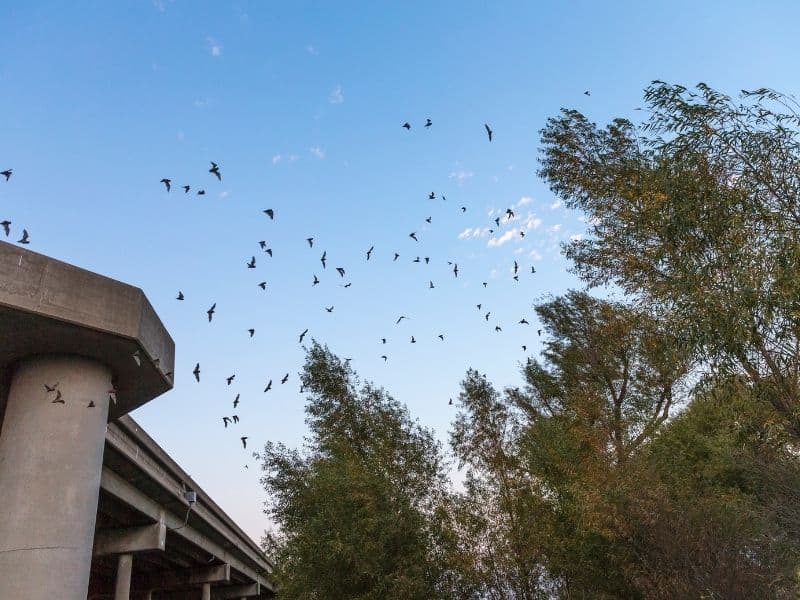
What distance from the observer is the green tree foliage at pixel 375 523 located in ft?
65.8

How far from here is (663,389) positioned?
2730 centimetres

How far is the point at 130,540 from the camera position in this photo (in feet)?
76.0

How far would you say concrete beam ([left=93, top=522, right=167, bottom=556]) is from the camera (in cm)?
2306

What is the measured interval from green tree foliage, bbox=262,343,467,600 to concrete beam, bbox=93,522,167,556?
4588 millimetres

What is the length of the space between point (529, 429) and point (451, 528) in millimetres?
4894

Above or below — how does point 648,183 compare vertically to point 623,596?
above

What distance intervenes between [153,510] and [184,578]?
17.2 m

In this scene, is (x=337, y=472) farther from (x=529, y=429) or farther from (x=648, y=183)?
(x=648, y=183)

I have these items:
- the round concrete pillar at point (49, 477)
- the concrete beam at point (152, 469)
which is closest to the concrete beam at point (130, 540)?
the concrete beam at point (152, 469)

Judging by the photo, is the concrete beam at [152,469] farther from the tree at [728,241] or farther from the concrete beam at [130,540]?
the tree at [728,241]

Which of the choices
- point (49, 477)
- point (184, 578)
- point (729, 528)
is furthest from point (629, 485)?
point (184, 578)

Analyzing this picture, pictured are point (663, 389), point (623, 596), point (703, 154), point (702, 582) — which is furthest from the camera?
point (663, 389)

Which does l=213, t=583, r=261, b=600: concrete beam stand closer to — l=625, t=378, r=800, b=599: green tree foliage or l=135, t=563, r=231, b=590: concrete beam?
l=135, t=563, r=231, b=590: concrete beam

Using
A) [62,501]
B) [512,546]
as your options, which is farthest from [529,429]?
[62,501]
